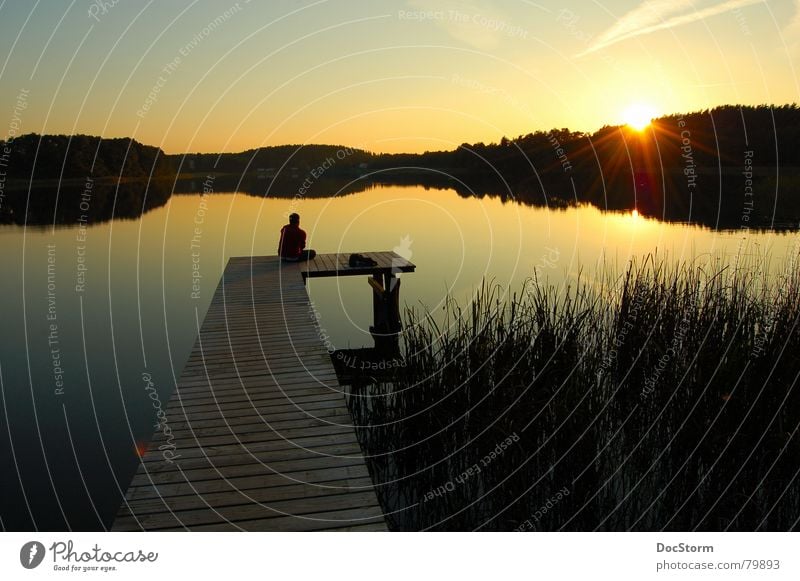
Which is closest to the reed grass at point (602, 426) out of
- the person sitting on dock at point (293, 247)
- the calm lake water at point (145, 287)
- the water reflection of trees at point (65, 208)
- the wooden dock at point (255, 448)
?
the wooden dock at point (255, 448)

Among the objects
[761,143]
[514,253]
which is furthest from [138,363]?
[761,143]

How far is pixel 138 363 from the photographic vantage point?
1049 cm

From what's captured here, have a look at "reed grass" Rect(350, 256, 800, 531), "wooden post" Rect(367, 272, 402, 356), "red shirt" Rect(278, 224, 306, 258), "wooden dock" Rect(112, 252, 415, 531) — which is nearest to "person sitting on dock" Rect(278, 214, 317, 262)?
"red shirt" Rect(278, 224, 306, 258)

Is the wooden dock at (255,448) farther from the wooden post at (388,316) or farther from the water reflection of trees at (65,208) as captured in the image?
the water reflection of trees at (65,208)

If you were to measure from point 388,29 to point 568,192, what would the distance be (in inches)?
1314

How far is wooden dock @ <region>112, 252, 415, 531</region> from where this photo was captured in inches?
150

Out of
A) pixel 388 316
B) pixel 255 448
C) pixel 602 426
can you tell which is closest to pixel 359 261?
pixel 388 316

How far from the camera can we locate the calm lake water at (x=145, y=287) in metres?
7.18

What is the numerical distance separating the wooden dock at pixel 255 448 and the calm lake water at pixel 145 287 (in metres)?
1.63

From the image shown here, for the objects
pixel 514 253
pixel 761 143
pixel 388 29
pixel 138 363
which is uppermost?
pixel 761 143
